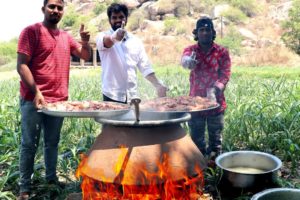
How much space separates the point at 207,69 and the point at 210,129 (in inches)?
30.1

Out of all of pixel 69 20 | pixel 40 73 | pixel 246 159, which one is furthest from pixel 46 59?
pixel 69 20

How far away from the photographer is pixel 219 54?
380 centimetres

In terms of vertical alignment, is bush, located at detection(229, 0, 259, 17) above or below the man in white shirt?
above

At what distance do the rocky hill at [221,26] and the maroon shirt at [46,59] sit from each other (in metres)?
22.6

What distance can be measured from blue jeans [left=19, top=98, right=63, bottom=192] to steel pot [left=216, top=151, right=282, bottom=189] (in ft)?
5.75

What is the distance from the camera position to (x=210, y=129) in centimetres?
401

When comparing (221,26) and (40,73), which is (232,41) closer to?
(221,26)

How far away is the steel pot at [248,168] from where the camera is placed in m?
3.06

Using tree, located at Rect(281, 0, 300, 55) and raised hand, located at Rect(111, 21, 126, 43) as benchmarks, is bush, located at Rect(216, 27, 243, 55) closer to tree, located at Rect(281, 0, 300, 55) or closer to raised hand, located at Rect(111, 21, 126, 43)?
tree, located at Rect(281, 0, 300, 55)

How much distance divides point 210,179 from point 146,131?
1626 mm

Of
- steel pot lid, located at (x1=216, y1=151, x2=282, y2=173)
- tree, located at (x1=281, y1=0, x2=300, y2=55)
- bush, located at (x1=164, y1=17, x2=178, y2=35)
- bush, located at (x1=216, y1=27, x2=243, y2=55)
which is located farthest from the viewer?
bush, located at (x1=164, y1=17, x2=178, y2=35)

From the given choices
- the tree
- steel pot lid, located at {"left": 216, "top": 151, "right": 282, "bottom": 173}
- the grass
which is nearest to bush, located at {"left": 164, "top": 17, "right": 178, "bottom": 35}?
the tree

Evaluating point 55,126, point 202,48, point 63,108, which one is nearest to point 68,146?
point 55,126

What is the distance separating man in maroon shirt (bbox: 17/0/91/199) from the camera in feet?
9.50
